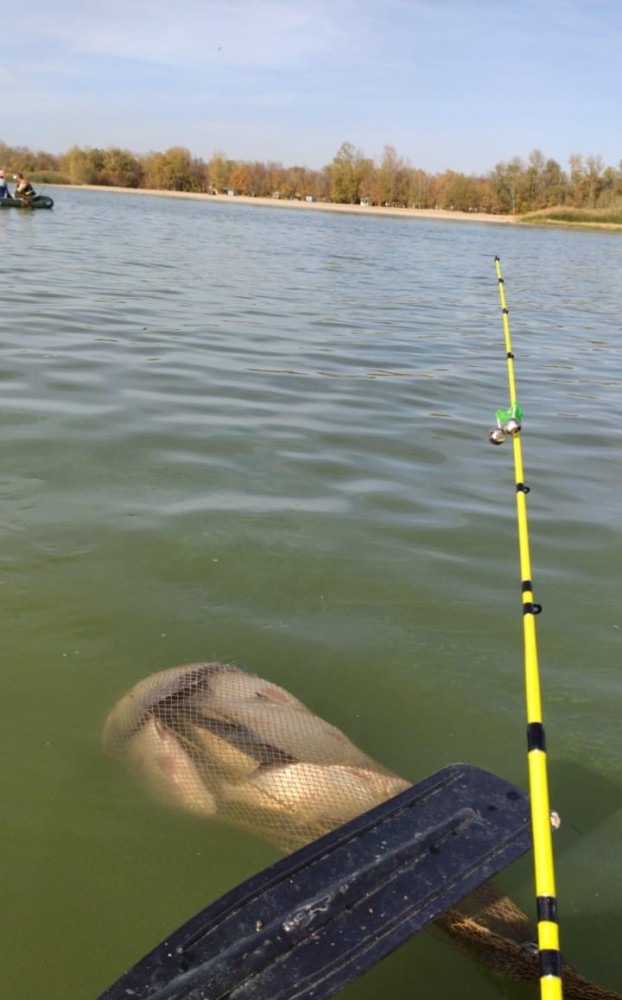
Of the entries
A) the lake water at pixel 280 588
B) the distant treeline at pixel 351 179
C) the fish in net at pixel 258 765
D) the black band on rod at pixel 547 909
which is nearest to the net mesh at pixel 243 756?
the fish in net at pixel 258 765

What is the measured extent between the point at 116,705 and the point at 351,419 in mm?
5529

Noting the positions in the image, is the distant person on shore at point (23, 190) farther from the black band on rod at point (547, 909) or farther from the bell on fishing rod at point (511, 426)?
the black band on rod at point (547, 909)

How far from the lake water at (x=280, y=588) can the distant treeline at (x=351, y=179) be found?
349 feet

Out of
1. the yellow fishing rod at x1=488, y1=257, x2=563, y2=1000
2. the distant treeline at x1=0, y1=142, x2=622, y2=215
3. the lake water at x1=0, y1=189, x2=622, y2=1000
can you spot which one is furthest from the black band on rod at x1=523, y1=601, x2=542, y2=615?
the distant treeline at x1=0, y1=142, x2=622, y2=215

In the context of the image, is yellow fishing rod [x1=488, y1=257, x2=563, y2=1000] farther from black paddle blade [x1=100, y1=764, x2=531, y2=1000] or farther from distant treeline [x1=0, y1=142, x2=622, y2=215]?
distant treeline [x1=0, y1=142, x2=622, y2=215]

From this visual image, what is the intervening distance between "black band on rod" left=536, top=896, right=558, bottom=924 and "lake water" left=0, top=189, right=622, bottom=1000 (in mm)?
836

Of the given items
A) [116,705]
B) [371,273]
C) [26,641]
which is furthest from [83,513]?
[371,273]

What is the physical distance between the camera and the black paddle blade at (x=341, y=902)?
2.48 metres

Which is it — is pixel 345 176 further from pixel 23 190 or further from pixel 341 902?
pixel 341 902

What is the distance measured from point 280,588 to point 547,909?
337 cm

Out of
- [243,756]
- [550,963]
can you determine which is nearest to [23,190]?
[243,756]

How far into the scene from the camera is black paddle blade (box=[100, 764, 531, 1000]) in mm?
2480

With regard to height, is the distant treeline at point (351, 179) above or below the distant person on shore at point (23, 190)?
above

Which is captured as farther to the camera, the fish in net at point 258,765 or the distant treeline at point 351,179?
the distant treeline at point 351,179
